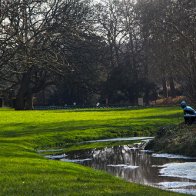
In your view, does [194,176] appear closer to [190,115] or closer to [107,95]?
[190,115]

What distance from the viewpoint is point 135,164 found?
16.1 meters

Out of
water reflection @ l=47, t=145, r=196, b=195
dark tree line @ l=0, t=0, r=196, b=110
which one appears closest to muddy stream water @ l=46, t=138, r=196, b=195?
water reflection @ l=47, t=145, r=196, b=195

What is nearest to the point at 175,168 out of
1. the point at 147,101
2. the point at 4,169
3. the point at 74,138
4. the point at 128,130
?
the point at 4,169

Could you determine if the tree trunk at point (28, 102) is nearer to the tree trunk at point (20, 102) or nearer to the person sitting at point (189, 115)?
the tree trunk at point (20, 102)

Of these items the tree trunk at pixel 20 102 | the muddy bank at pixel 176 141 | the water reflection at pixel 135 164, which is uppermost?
the tree trunk at pixel 20 102

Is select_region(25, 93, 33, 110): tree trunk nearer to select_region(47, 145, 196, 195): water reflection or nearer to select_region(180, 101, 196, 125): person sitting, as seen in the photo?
select_region(47, 145, 196, 195): water reflection

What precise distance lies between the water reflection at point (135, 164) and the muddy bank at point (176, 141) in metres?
0.71

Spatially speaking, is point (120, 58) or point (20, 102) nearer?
point (20, 102)

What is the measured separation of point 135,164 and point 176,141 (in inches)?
144

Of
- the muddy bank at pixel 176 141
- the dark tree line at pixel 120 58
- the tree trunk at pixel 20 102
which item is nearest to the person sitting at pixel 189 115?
the muddy bank at pixel 176 141

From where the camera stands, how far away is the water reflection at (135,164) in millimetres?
12127

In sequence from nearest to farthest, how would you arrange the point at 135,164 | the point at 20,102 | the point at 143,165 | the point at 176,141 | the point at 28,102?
the point at 143,165, the point at 135,164, the point at 176,141, the point at 20,102, the point at 28,102

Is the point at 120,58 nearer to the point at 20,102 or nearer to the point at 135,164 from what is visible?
the point at 20,102

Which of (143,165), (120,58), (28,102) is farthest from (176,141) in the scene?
(120,58)
